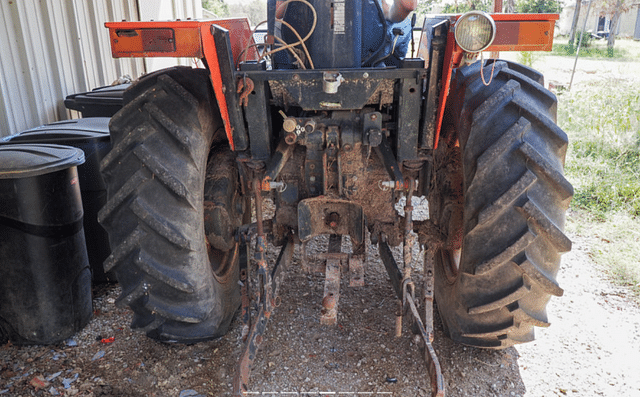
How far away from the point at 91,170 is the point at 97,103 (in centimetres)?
116

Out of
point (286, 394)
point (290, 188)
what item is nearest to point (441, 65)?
point (290, 188)

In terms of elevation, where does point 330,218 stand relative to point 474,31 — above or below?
below

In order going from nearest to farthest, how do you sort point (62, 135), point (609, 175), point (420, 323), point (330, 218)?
point (420, 323)
point (330, 218)
point (62, 135)
point (609, 175)

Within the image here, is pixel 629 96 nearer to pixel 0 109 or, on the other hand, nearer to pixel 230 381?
pixel 230 381

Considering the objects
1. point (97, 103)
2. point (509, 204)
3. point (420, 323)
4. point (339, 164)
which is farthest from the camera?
point (97, 103)

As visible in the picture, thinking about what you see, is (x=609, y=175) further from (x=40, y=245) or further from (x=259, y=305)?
(x=40, y=245)

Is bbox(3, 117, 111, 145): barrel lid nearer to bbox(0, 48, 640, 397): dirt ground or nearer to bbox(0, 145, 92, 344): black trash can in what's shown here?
bbox(0, 145, 92, 344): black trash can

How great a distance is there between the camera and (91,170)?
374 centimetres

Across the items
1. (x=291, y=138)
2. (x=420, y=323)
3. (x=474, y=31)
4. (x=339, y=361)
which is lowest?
(x=339, y=361)

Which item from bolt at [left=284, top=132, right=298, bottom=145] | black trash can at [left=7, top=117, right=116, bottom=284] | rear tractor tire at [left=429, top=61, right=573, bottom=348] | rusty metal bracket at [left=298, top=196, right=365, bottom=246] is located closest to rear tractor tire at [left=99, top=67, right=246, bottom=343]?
bolt at [left=284, top=132, right=298, bottom=145]

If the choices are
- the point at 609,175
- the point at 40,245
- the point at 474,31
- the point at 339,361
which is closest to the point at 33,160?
the point at 40,245

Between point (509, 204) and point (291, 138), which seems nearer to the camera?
point (509, 204)

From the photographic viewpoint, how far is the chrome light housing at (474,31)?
6.70ft

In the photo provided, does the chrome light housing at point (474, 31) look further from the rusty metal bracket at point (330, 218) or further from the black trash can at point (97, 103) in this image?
the black trash can at point (97, 103)
